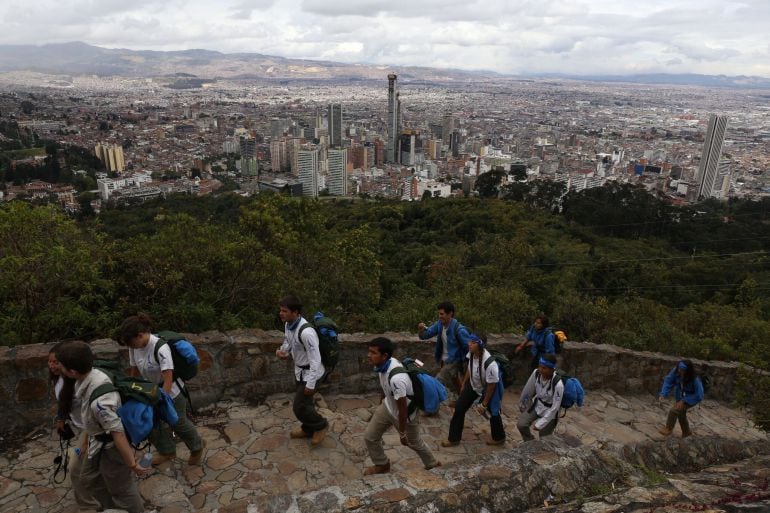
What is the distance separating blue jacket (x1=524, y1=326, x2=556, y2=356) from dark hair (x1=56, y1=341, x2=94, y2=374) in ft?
12.0

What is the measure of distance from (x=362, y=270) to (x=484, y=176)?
3133cm

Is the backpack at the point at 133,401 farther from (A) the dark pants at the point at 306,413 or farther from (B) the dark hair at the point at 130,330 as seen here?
(A) the dark pants at the point at 306,413

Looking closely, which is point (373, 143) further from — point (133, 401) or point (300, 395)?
point (133, 401)

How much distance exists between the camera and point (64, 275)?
4605 millimetres

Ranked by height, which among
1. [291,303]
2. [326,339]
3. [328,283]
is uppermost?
[291,303]

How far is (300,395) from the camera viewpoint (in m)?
3.50

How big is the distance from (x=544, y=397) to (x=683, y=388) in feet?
6.08

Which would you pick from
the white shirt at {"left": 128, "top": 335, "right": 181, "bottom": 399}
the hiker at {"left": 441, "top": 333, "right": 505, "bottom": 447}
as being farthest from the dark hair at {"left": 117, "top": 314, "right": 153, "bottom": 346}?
the hiker at {"left": 441, "top": 333, "right": 505, "bottom": 447}

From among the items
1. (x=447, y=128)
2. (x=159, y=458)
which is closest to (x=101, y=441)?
(x=159, y=458)

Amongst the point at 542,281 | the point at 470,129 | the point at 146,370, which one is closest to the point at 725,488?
the point at 146,370

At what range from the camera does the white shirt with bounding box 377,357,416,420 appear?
3.01m

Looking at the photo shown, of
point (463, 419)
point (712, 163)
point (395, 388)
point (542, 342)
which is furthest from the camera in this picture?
point (712, 163)

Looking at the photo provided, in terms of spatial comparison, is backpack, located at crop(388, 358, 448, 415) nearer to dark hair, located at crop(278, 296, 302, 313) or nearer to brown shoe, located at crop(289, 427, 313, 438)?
dark hair, located at crop(278, 296, 302, 313)

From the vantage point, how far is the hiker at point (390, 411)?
302 cm
